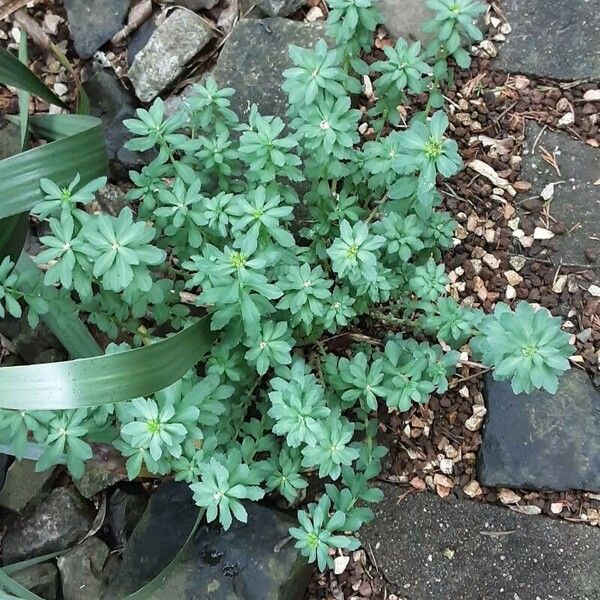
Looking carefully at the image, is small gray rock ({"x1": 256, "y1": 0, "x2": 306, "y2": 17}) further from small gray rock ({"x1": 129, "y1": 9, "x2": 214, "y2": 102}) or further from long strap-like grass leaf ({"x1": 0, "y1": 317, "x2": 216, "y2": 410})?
long strap-like grass leaf ({"x1": 0, "y1": 317, "x2": 216, "y2": 410})

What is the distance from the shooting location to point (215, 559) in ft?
→ 6.65

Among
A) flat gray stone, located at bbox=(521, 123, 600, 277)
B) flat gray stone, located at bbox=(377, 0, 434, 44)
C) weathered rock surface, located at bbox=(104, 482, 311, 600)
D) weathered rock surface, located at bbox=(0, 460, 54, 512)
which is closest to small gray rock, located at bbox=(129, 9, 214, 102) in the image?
flat gray stone, located at bbox=(377, 0, 434, 44)

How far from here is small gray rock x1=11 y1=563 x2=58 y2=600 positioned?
7.37 ft

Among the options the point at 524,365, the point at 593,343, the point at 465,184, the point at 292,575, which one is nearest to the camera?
the point at 524,365

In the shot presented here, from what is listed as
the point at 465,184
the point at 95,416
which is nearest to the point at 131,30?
the point at 465,184

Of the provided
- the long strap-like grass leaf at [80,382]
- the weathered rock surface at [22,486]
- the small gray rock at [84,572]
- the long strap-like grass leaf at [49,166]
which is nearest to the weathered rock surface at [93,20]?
the long strap-like grass leaf at [49,166]

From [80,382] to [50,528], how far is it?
101 centimetres

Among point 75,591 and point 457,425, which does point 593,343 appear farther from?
point 75,591

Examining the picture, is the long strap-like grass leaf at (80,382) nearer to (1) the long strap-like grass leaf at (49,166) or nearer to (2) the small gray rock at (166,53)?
(1) the long strap-like grass leaf at (49,166)

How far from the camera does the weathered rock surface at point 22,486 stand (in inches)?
93.8

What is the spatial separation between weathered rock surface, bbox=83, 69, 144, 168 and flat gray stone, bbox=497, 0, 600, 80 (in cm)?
126

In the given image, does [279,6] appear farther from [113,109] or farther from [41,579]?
[41,579]

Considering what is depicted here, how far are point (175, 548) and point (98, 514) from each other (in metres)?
0.40

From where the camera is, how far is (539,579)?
85.0 inches
